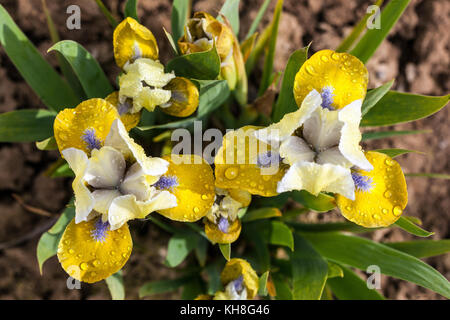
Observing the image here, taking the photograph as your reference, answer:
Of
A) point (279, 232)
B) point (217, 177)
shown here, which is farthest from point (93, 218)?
point (279, 232)

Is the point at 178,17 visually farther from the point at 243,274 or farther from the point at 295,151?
the point at 243,274

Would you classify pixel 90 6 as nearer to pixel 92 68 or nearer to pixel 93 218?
pixel 92 68

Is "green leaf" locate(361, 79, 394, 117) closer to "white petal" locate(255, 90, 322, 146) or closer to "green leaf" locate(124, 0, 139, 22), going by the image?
"white petal" locate(255, 90, 322, 146)

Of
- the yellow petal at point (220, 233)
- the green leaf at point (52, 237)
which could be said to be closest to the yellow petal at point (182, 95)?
the yellow petal at point (220, 233)

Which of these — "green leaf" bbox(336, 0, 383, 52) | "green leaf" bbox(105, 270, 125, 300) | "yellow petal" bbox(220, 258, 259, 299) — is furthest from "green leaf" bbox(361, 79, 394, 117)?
"green leaf" bbox(105, 270, 125, 300)

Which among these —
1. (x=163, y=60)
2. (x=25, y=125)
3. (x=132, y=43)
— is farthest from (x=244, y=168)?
(x=163, y=60)

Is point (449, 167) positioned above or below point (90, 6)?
below

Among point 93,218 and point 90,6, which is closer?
point 93,218
